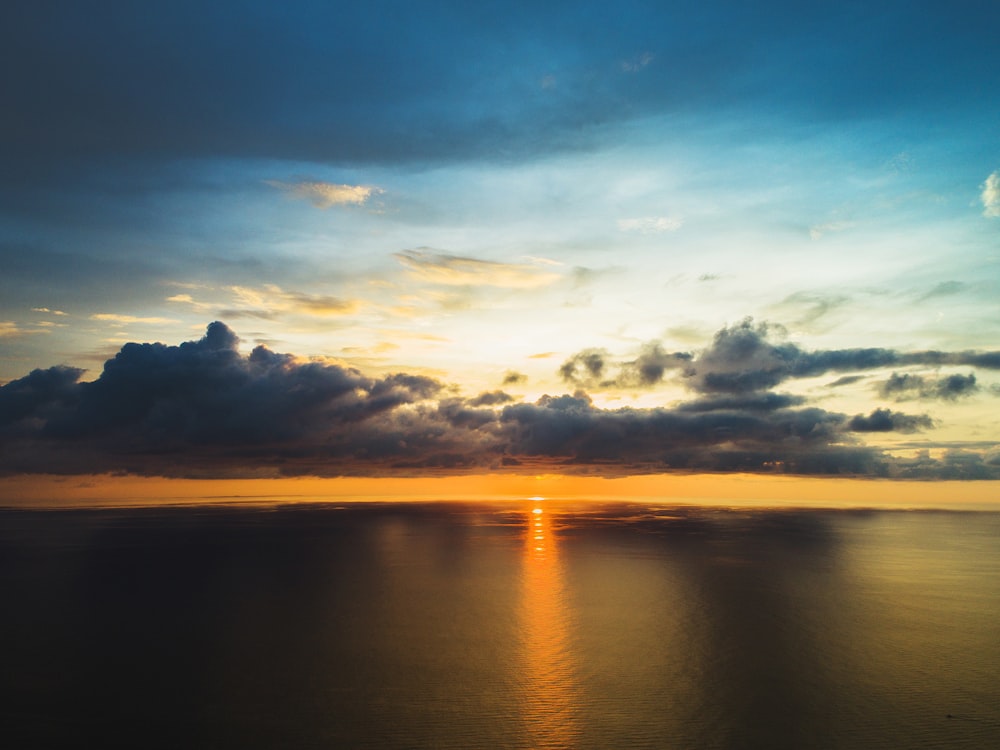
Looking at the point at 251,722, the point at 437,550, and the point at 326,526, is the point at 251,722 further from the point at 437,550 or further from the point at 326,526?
the point at 326,526

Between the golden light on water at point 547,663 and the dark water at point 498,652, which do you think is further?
the golden light on water at point 547,663

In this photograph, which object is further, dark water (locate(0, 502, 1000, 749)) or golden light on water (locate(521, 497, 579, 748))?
golden light on water (locate(521, 497, 579, 748))

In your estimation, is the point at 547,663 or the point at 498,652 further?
the point at 498,652

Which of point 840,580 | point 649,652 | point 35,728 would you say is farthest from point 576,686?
point 840,580
